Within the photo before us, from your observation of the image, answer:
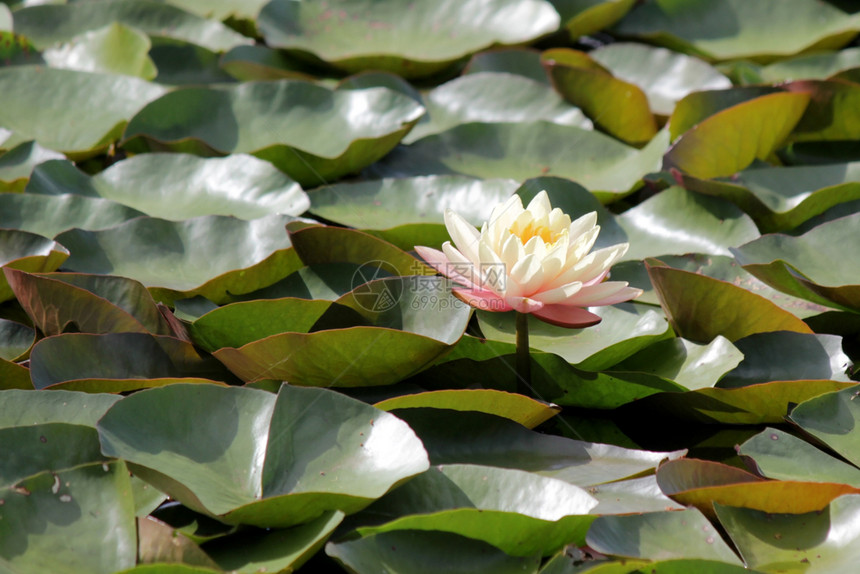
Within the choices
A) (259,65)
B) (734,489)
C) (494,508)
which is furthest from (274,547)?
(259,65)

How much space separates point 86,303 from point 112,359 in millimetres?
101

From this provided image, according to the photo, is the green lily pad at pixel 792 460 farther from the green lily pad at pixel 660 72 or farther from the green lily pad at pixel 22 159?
the green lily pad at pixel 22 159

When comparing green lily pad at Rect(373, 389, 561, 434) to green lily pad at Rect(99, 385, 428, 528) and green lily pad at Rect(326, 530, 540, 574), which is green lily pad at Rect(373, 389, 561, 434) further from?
green lily pad at Rect(326, 530, 540, 574)

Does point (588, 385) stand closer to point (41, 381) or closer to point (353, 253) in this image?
point (353, 253)

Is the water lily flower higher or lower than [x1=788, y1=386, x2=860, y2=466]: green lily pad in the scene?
higher

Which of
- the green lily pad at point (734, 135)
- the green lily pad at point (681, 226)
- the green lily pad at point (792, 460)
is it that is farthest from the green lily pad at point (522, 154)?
the green lily pad at point (792, 460)

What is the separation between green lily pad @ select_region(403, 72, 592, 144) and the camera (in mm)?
1938

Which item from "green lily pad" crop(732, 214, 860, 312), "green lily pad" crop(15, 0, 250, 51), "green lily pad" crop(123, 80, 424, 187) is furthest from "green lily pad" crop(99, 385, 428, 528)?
"green lily pad" crop(15, 0, 250, 51)

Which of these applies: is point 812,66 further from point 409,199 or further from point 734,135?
point 409,199

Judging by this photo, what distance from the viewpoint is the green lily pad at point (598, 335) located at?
1.13 metres

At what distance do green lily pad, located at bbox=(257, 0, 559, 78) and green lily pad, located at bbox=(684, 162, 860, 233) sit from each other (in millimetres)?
834

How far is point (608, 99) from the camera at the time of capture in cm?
188

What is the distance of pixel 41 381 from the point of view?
1023 mm

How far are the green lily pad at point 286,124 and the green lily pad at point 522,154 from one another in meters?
0.08
